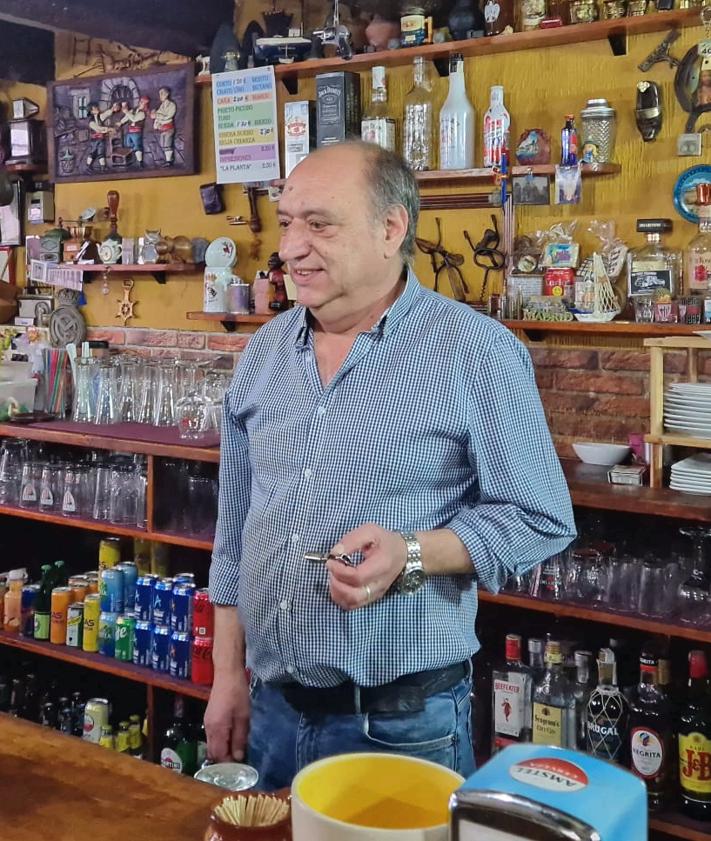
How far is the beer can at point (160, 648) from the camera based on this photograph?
11.0ft

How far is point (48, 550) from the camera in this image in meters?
4.04

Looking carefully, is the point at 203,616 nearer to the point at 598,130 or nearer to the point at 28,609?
the point at 28,609

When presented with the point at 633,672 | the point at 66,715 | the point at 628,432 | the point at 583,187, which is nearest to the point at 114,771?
the point at 633,672

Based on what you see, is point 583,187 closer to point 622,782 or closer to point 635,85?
point 635,85

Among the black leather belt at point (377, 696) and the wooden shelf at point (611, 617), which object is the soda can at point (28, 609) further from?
the black leather belt at point (377, 696)

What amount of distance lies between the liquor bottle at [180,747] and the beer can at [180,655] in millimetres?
185

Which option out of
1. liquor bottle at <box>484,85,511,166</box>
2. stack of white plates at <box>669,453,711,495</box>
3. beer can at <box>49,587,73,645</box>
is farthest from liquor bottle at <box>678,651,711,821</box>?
beer can at <box>49,587,73,645</box>

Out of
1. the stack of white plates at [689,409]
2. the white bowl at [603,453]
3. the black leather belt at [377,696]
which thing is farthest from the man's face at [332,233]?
the white bowl at [603,453]

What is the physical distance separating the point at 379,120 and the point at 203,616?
171 centimetres

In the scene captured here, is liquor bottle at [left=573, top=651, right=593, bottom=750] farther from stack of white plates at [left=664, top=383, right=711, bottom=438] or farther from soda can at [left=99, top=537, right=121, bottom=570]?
soda can at [left=99, top=537, right=121, bottom=570]

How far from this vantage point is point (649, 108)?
9.54ft

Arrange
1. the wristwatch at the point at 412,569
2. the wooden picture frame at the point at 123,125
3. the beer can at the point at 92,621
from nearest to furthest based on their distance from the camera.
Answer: the wristwatch at the point at 412,569, the beer can at the point at 92,621, the wooden picture frame at the point at 123,125

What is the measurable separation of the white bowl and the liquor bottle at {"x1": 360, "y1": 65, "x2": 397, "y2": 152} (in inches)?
45.9

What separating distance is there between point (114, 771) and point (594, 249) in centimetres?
229
